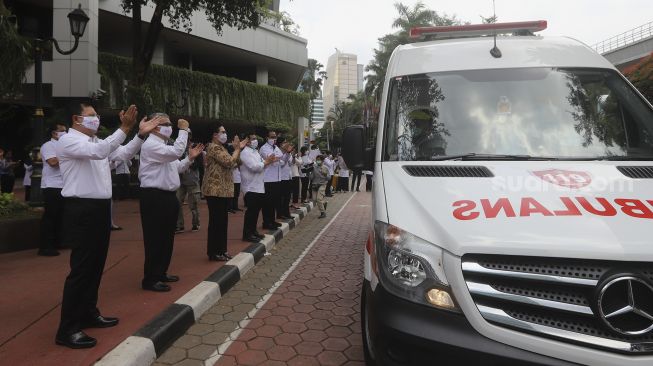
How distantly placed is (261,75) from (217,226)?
2288 cm

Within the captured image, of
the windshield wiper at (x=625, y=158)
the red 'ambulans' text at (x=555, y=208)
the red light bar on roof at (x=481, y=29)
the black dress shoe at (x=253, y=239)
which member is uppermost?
the red light bar on roof at (x=481, y=29)

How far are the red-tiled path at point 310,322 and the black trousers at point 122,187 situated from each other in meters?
9.66

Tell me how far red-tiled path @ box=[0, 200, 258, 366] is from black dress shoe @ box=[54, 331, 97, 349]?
42 millimetres

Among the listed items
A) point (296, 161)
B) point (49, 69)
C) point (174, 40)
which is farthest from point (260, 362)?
point (174, 40)

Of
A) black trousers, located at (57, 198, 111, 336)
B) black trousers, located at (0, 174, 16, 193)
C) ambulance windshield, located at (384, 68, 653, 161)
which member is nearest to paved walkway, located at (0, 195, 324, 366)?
black trousers, located at (57, 198, 111, 336)

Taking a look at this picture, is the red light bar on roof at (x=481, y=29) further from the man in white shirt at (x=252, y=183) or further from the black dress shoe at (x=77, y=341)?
the black dress shoe at (x=77, y=341)

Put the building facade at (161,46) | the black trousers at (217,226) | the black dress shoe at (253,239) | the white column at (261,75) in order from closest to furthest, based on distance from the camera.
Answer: the black trousers at (217,226), the black dress shoe at (253,239), the building facade at (161,46), the white column at (261,75)

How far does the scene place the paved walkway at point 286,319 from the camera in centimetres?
344

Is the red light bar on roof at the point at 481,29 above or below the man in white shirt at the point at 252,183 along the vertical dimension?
above

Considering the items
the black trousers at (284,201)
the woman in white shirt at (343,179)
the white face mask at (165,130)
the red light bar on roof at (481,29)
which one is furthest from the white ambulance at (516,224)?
the woman in white shirt at (343,179)

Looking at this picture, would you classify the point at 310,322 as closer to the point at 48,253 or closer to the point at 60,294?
the point at 60,294

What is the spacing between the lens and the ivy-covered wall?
19188 millimetres

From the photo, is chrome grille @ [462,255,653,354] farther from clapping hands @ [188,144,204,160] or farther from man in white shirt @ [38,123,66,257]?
man in white shirt @ [38,123,66,257]

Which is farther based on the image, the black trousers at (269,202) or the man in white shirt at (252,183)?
the black trousers at (269,202)
